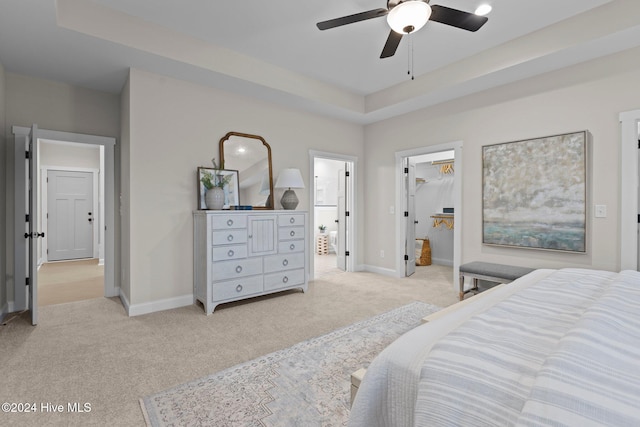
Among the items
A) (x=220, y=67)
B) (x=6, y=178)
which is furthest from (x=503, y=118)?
(x=6, y=178)

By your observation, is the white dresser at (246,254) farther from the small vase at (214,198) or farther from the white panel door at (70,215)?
the white panel door at (70,215)

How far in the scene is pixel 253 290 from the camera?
362 cm

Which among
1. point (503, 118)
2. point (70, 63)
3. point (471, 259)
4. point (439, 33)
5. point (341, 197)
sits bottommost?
point (471, 259)

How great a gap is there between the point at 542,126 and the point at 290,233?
124 inches

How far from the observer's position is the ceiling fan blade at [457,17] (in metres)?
2.10

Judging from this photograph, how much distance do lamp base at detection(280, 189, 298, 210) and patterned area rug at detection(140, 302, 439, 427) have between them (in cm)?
201

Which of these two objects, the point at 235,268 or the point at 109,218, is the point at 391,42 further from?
the point at 109,218

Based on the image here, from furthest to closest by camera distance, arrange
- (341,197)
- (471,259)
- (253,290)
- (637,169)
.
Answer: (341,197)
(471,259)
(253,290)
(637,169)

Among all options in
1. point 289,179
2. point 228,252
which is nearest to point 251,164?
point 289,179

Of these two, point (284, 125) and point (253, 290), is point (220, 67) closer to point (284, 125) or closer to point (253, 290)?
point (284, 125)

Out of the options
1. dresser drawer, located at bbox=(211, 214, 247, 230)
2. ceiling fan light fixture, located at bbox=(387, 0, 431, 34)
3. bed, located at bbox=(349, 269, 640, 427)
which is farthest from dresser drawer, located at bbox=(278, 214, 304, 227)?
bed, located at bbox=(349, 269, 640, 427)

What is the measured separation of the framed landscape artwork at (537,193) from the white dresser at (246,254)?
93.4 inches

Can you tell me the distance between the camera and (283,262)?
391 centimetres

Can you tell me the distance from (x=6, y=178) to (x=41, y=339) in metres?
1.91
